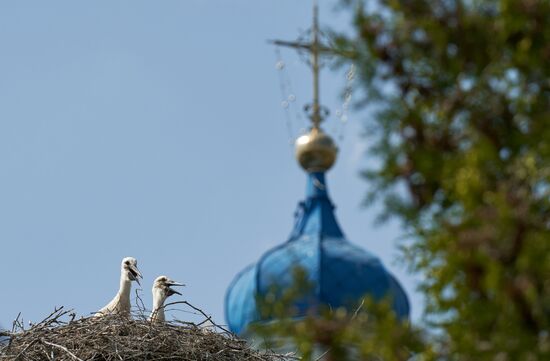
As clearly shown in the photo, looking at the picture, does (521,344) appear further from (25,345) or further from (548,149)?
(25,345)

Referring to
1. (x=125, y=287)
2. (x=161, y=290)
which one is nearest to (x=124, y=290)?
(x=125, y=287)

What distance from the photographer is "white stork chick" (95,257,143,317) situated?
604 inches

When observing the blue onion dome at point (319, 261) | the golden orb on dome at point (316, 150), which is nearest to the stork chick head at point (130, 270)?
the blue onion dome at point (319, 261)

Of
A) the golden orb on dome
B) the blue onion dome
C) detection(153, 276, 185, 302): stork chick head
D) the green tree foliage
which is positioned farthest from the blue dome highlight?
the green tree foliage

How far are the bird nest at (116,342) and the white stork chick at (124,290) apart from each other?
1.36 feet

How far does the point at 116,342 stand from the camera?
1384cm

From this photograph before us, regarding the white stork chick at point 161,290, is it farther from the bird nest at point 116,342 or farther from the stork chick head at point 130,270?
the bird nest at point 116,342

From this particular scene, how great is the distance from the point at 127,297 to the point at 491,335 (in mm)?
9365

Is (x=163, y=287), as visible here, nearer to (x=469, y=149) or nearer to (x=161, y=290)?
(x=161, y=290)

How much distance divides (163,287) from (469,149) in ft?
33.7

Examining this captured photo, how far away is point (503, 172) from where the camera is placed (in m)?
7.02

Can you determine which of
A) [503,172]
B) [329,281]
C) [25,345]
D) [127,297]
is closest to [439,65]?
[503,172]

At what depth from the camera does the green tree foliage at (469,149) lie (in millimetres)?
6641

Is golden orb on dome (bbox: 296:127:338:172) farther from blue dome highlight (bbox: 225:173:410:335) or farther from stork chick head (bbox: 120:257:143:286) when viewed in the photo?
stork chick head (bbox: 120:257:143:286)
